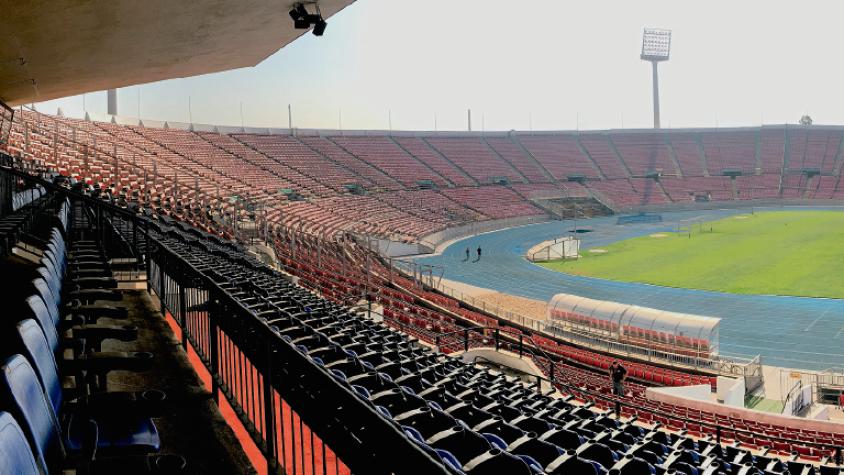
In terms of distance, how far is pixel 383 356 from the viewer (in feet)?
27.8

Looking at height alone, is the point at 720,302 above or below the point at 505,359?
below

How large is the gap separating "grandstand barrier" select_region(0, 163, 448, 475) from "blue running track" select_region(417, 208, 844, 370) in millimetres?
21393

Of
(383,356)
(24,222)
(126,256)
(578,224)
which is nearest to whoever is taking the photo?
(383,356)

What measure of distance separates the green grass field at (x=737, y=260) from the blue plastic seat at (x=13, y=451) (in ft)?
115

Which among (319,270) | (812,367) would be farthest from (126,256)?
(812,367)

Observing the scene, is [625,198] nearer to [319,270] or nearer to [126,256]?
[319,270]

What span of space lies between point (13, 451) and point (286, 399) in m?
2.26

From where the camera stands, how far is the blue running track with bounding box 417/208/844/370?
2405 centimetres

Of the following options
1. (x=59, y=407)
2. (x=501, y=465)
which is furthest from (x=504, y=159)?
(x=59, y=407)

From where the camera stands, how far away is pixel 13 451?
7.59ft

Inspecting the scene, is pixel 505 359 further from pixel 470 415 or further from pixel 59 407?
pixel 59 407

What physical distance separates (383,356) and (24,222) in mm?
6952

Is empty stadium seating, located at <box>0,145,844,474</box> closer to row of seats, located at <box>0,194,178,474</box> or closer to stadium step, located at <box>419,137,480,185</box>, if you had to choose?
row of seats, located at <box>0,194,178,474</box>

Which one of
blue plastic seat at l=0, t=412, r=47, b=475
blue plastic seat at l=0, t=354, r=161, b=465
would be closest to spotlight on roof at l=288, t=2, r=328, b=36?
blue plastic seat at l=0, t=354, r=161, b=465
